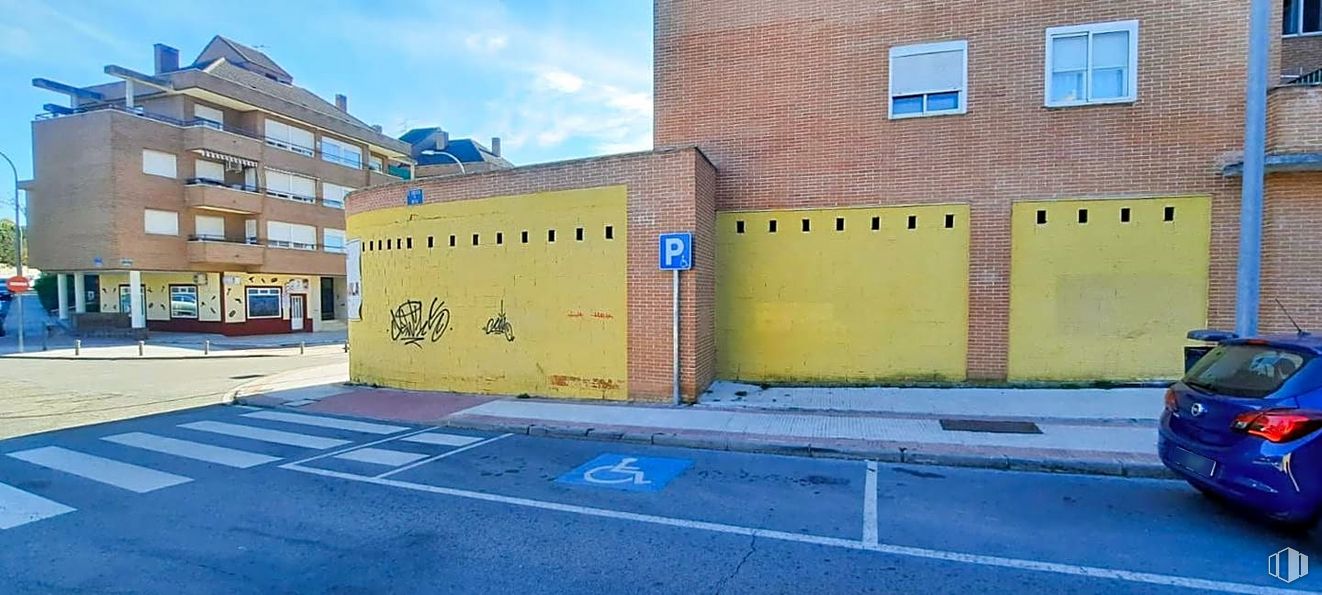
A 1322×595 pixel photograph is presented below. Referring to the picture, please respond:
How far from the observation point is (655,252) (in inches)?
376

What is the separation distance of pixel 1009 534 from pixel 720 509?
2.27 meters

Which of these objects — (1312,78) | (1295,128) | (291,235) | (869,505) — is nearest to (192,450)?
(869,505)

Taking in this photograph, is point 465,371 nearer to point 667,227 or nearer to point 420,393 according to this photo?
point 420,393

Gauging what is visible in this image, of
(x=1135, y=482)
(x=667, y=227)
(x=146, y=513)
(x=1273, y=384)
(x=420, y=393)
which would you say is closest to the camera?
(x=1273, y=384)

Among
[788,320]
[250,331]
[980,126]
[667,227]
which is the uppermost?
[980,126]

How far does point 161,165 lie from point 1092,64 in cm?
3630

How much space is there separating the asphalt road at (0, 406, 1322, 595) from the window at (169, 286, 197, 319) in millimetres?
27661

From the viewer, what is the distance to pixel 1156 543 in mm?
4211

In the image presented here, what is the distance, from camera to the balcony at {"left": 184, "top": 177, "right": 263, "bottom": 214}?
91.7ft

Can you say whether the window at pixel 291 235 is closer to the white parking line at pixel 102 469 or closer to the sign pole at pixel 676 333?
the white parking line at pixel 102 469

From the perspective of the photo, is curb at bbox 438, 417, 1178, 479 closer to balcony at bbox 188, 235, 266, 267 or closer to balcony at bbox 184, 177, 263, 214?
balcony at bbox 188, 235, 266, 267

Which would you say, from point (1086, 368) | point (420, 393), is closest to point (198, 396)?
point (420, 393)

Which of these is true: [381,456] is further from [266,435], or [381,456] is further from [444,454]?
[266,435]

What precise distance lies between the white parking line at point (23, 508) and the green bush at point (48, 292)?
4373cm
